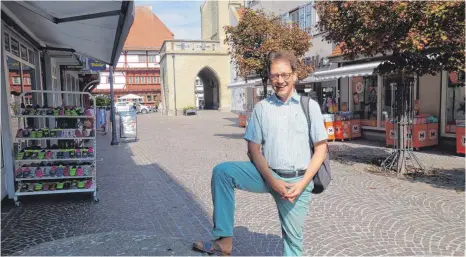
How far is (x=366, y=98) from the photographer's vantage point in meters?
13.6

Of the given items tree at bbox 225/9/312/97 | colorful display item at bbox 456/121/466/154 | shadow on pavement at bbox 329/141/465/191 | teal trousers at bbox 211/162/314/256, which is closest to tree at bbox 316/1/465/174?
shadow on pavement at bbox 329/141/465/191

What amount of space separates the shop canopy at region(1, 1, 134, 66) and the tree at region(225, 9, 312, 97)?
525 cm

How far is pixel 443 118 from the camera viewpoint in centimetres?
1048

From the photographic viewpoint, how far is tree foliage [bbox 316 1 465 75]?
5.98 meters

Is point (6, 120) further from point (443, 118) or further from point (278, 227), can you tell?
point (443, 118)

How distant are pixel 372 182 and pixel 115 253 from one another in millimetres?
4998

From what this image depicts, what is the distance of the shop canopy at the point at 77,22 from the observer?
3870 millimetres

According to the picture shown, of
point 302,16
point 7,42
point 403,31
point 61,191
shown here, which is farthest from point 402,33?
point 302,16

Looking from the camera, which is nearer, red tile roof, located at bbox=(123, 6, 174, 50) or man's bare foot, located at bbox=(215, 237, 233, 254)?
man's bare foot, located at bbox=(215, 237, 233, 254)

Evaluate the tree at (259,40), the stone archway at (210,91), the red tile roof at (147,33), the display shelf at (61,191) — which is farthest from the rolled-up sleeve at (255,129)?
the red tile roof at (147,33)

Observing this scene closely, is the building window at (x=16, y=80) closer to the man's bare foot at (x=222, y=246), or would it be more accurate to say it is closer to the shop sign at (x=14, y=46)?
the shop sign at (x=14, y=46)

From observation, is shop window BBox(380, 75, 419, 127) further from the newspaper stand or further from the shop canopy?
the newspaper stand

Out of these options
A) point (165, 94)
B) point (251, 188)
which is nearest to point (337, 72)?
point (251, 188)

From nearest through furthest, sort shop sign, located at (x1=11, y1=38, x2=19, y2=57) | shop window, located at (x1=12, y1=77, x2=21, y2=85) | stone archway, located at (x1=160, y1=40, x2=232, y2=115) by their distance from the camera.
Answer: shop sign, located at (x1=11, y1=38, x2=19, y2=57) < shop window, located at (x1=12, y1=77, x2=21, y2=85) < stone archway, located at (x1=160, y1=40, x2=232, y2=115)
